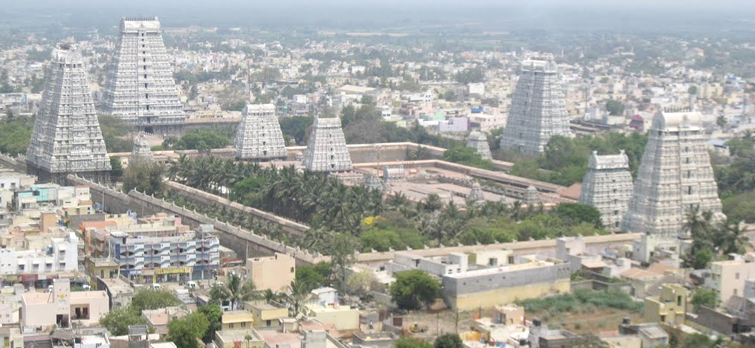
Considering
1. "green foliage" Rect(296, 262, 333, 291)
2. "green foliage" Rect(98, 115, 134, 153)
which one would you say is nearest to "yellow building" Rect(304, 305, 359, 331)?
"green foliage" Rect(296, 262, 333, 291)

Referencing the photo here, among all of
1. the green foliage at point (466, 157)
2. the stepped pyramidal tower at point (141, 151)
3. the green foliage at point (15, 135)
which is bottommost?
the green foliage at point (466, 157)

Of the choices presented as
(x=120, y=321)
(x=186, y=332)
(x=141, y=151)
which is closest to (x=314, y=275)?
(x=120, y=321)

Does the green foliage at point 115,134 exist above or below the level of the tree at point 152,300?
below

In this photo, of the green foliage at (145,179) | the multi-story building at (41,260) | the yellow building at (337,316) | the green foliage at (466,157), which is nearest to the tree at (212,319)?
the yellow building at (337,316)

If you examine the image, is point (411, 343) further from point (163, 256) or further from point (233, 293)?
point (163, 256)

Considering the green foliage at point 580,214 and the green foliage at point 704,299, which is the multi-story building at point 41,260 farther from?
the green foliage at point 580,214

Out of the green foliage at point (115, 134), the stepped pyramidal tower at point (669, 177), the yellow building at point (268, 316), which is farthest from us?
the green foliage at point (115, 134)

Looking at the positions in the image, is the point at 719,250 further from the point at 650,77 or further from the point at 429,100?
the point at 650,77
